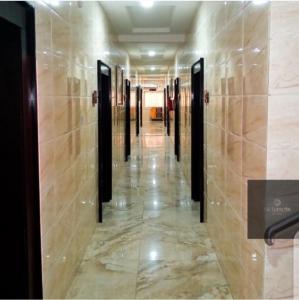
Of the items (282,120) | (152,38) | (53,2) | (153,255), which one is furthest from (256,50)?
(152,38)

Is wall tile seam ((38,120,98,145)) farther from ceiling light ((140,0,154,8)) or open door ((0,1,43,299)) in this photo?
ceiling light ((140,0,154,8))

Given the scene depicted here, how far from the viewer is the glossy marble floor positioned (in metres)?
3.20

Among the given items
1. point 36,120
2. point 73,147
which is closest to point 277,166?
point 36,120

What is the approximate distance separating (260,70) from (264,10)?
0.31 metres

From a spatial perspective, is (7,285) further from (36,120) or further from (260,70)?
(260,70)

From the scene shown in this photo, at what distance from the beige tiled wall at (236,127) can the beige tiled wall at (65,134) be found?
4.17 feet

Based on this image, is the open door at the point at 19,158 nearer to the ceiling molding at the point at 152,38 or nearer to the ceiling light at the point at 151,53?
the ceiling molding at the point at 152,38

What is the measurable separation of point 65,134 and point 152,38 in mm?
5553

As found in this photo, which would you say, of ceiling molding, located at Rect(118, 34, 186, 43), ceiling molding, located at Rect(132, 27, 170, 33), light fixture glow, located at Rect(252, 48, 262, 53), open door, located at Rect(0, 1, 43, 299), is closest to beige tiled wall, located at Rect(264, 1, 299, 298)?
light fixture glow, located at Rect(252, 48, 262, 53)

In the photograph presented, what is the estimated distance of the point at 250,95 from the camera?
2.38 metres

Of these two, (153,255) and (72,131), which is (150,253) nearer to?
(153,255)

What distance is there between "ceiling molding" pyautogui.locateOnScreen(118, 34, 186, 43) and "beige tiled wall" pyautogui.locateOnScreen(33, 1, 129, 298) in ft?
11.4

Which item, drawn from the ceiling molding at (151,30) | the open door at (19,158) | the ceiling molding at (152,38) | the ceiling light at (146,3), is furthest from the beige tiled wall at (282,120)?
the ceiling molding at (152,38)

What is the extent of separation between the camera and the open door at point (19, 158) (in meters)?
2.09
